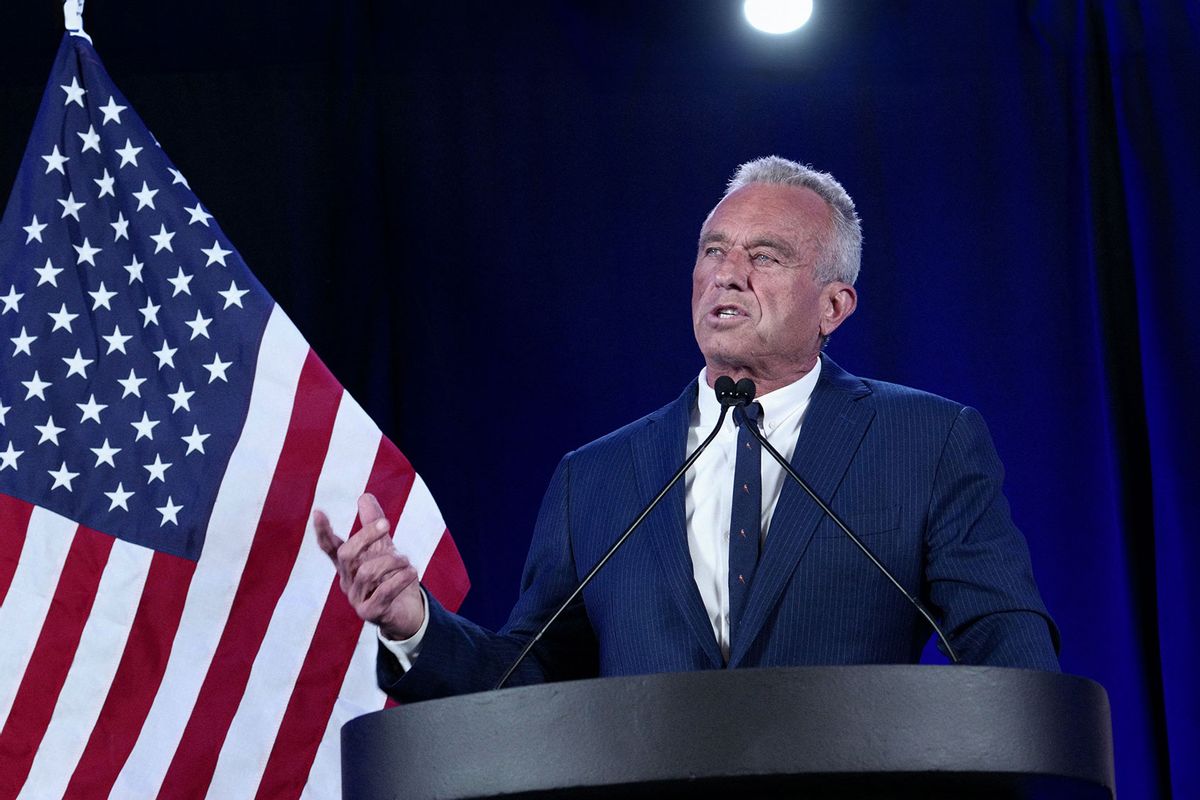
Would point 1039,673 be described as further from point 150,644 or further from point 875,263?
point 875,263

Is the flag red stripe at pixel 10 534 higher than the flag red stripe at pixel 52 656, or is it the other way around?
the flag red stripe at pixel 10 534

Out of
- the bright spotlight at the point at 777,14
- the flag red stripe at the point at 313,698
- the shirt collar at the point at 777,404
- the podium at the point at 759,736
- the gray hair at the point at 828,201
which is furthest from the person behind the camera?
the bright spotlight at the point at 777,14

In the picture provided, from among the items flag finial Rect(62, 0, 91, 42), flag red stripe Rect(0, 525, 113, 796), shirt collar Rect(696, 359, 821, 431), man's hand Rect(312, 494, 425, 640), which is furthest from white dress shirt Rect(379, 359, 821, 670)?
flag finial Rect(62, 0, 91, 42)

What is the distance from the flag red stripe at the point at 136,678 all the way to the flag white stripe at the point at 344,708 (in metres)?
0.32

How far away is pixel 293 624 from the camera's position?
8.73 feet

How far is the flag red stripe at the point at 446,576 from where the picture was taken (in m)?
2.74

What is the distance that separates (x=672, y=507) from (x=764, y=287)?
16.8 inches

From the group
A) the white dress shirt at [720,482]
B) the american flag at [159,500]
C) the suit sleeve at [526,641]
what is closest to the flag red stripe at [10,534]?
the american flag at [159,500]

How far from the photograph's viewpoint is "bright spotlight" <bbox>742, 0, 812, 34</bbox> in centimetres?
324

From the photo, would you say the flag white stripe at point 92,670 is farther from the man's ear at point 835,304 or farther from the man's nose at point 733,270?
the man's ear at point 835,304

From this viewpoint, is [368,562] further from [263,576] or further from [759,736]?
[263,576]

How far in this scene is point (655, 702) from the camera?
3.98 feet

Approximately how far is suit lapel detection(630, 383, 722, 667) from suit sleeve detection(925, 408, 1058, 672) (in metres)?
0.33

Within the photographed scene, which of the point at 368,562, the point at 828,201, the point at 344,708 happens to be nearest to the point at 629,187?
the point at 828,201
